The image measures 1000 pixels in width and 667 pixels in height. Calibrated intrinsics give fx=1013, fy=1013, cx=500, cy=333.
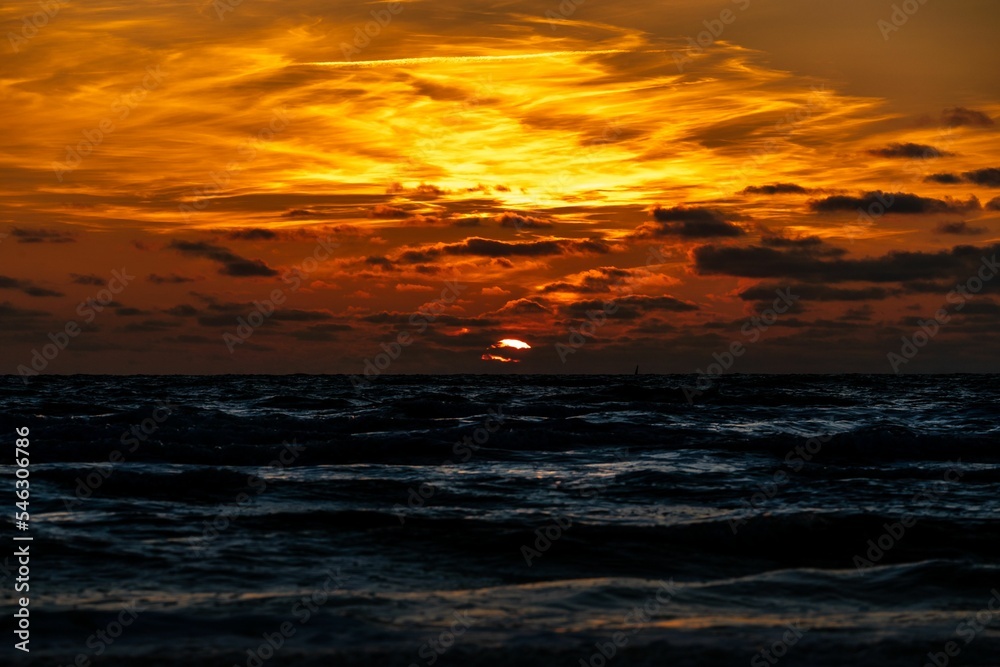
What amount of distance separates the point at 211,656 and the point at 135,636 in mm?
902

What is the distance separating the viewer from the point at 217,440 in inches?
981

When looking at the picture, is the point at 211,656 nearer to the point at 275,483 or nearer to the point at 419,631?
the point at 419,631

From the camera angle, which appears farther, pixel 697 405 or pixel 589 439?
pixel 697 405

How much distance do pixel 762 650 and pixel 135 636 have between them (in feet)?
16.9

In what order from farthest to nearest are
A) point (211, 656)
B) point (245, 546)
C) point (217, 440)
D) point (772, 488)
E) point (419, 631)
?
point (217, 440) < point (772, 488) < point (245, 546) < point (419, 631) < point (211, 656)

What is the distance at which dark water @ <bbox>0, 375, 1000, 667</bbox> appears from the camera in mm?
8344

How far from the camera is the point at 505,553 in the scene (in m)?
12.0

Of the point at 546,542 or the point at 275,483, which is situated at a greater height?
the point at 546,542

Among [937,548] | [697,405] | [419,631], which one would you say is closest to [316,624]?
[419,631]

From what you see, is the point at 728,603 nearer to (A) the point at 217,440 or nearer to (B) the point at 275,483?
(B) the point at 275,483

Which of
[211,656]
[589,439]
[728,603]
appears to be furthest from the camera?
[589,439]

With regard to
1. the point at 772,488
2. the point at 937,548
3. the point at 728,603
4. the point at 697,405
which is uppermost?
the point at 728,603

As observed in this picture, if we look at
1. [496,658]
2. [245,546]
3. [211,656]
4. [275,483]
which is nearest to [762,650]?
[496,658]

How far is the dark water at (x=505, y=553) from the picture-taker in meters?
8.34
